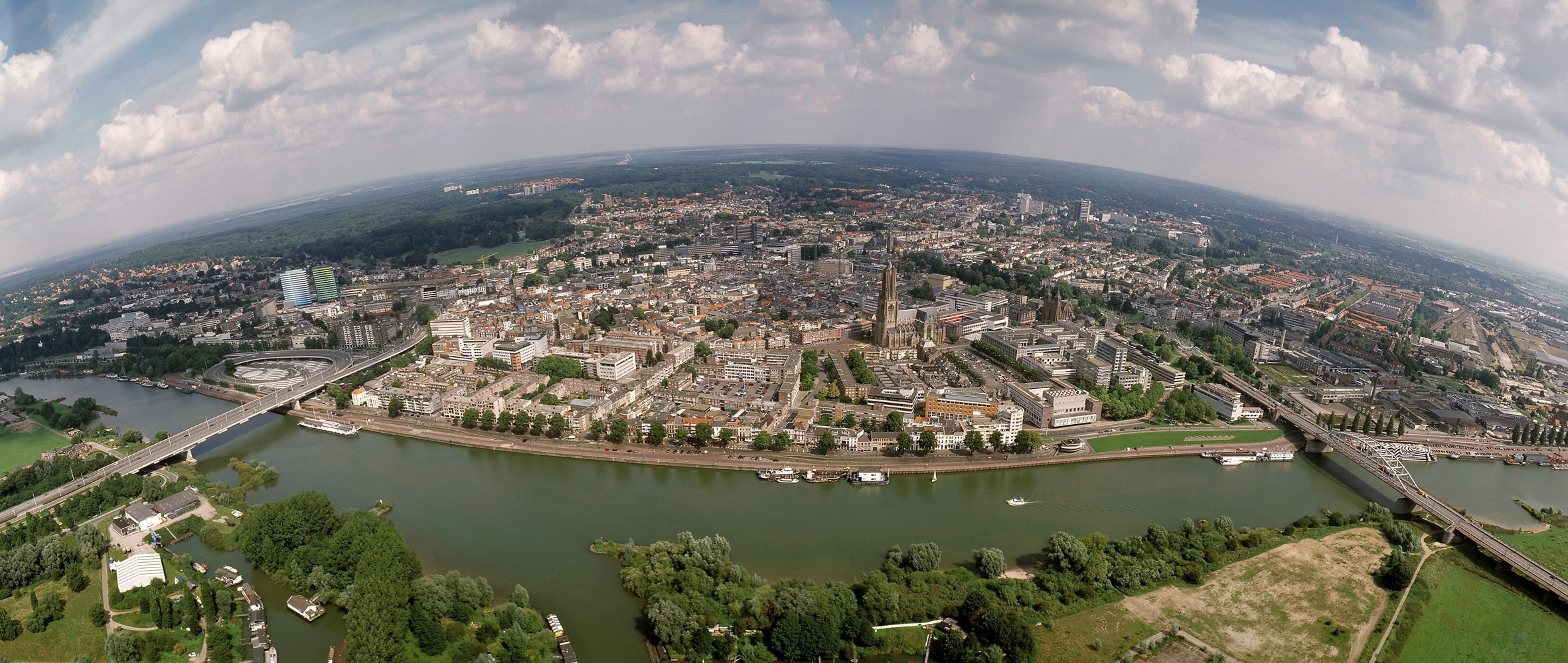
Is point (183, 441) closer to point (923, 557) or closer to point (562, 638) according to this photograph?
point (562, 638)

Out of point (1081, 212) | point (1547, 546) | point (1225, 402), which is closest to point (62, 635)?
point (1547, 546)

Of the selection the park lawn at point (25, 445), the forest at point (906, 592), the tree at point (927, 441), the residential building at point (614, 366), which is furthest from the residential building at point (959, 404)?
the park lawn at point (25, 445)

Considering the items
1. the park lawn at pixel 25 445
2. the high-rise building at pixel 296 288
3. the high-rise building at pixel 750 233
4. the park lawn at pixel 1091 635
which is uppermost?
Result: the high-rise building at pixel 750 233

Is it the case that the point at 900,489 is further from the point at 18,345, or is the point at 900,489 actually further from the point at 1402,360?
the point at 18,345

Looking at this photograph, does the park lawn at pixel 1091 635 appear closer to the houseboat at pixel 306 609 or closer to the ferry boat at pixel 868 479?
the ferry boat at pixel 868 479

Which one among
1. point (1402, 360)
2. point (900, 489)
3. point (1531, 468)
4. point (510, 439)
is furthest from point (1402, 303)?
point (510, 439)

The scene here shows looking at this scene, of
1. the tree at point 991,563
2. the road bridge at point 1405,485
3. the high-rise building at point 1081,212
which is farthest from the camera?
the high-rise building at point 1081,212
